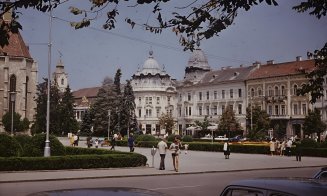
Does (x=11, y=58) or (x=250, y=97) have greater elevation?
(x=11, y=58)

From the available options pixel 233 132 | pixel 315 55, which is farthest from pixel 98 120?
pixel 315 55

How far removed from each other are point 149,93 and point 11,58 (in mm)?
40393

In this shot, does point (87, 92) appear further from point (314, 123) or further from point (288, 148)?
point (288, 148)

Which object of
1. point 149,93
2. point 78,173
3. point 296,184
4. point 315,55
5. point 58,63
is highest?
point 58,63

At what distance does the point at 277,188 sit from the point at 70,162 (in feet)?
60.8

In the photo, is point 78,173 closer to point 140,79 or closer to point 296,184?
point 296,184

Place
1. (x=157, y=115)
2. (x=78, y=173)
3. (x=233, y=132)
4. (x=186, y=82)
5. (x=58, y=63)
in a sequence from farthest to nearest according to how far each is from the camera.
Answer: (x=58, y=63), (x=157, y=115), (x=186, y=82), (x=233, y=132), (x=78, y=173)

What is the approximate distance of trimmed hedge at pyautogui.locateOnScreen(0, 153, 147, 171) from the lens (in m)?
21.0

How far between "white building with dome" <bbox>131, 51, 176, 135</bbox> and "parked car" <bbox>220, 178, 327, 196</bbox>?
353 ft

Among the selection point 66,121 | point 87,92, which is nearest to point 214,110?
point 66,121

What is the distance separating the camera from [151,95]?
381 ft

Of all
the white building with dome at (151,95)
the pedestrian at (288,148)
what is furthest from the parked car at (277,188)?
Answer: the white building with dome at (151,95)

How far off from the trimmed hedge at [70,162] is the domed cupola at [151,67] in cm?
9324

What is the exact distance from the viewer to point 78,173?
68.9 ft
